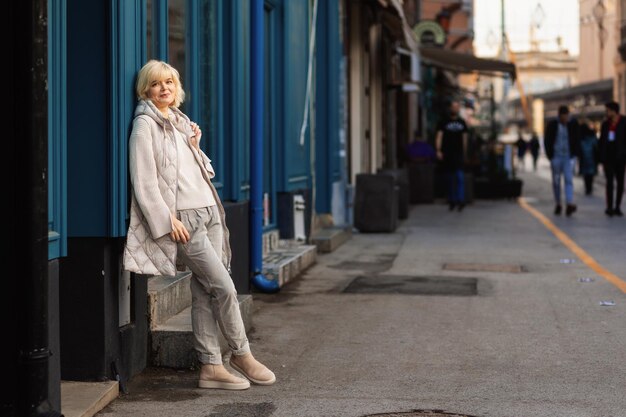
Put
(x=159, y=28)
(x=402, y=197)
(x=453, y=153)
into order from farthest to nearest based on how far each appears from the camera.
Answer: (x=453, y=153) < (x=402, y=197) < (x=159, y=28)

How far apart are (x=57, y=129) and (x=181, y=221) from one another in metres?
0.93

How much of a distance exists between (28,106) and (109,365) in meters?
1.89

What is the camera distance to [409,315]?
901cm

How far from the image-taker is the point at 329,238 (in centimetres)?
1401

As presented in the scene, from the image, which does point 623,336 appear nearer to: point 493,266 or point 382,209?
point 493,266

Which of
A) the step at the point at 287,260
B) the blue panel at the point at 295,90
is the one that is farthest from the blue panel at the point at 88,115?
the blue panel at the point at 295,90

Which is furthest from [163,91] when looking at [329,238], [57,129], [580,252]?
[580,252]

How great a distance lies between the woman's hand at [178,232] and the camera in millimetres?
6047

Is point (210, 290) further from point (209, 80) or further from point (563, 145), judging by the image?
point (563, 145)

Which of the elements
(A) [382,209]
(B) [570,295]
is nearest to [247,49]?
(B) [570,295]

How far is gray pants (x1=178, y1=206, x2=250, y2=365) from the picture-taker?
6.28 meters

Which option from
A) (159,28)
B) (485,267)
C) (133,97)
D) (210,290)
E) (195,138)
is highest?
(159,28)

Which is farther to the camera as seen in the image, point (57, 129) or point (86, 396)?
point (86, 396)

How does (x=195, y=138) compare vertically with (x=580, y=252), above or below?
above
